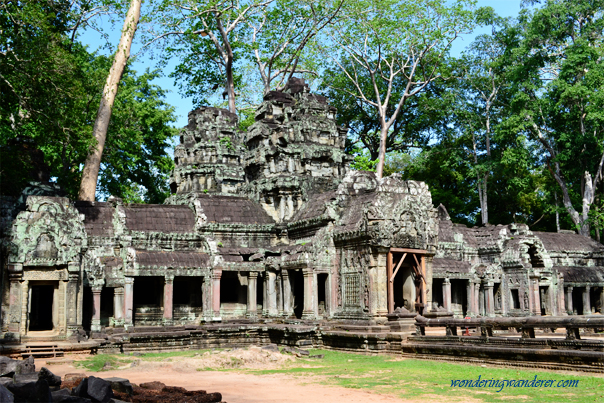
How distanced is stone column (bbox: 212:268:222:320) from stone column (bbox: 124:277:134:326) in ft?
10.1

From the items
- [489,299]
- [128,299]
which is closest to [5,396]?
[128,299]

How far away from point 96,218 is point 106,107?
5522 millimetres

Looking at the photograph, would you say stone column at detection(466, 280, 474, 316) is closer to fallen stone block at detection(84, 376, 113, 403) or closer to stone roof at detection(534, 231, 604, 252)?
stone roof at detection(534, 231, 604, 252)

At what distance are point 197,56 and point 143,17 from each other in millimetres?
7450

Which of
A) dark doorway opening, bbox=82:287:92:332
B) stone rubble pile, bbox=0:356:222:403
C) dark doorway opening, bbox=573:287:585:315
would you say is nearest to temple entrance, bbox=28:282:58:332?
dark doorway opening, bbox=82:287:92:332

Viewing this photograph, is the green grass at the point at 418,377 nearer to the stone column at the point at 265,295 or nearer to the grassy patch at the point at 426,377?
the grassy patch at the point at 426,377

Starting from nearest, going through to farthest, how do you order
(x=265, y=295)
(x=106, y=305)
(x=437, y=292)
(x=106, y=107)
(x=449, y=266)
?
1. (x=106, y=305)
2. (x=265, y=295)
3. (x=106, y=107)
4. (x=449, y=266)
5. (x=437, y=292)

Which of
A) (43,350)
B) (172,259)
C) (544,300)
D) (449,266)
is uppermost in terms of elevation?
(172,259)

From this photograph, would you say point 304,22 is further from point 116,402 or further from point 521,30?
point 116,402

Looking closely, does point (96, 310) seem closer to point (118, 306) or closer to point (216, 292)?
point (118, 306)

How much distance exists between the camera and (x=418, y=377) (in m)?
14.3

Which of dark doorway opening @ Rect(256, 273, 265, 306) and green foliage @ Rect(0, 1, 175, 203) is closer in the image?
green foliage @ Rect(0, 1, 175, 203)

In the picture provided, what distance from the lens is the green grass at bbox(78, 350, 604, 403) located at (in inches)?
454

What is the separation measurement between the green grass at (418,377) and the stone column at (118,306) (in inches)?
143
